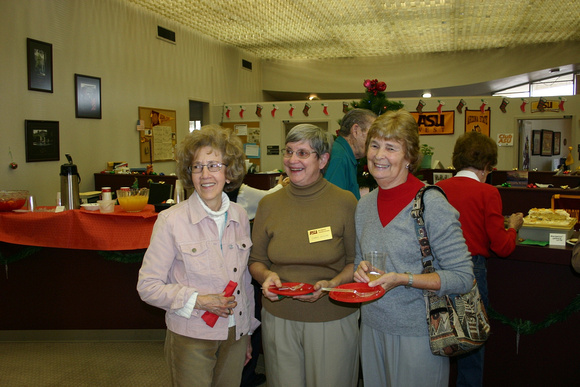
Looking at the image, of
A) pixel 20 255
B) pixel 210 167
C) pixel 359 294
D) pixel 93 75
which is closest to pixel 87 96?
pixel 93 75

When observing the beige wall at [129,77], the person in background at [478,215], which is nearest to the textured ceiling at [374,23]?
the beige wall at [129,77]

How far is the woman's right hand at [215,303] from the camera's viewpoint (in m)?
1.65

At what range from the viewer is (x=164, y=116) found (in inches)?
334

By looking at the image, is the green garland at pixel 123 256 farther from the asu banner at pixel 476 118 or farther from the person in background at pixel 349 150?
the asu banner at pixel 476 118

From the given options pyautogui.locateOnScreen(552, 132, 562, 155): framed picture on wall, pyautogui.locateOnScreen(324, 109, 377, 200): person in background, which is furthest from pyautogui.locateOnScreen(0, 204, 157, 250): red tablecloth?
pyautogui.locateOnScreen(552, 132, 562, 155): framed picture on wall

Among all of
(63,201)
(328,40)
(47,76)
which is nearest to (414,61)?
(328,40)

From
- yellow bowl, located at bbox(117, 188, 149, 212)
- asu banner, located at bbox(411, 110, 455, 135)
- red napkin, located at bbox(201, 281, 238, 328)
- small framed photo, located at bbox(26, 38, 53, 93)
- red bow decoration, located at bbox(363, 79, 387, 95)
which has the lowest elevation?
red napkin, located at bbox(201, 281, 238, 328)

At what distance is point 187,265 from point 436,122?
24.3ft

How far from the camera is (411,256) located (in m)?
1.62

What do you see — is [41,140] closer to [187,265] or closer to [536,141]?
[187,265]

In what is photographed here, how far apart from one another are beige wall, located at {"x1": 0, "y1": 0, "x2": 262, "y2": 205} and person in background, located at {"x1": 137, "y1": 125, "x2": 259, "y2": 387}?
464 centimetres

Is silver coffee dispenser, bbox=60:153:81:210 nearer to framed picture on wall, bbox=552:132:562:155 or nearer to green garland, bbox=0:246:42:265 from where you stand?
green garland, bbox=0:246:42:265

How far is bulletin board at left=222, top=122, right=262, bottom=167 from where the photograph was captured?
9.27 meters

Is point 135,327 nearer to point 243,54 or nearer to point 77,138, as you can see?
point 77,138
